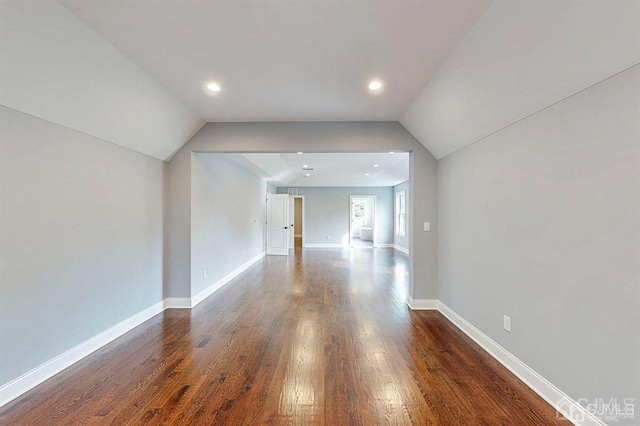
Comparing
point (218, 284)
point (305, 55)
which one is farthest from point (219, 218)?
point (305, 55)

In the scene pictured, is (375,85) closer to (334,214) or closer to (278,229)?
(278,229)

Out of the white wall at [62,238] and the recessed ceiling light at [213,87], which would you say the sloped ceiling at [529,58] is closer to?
the recessed ceiling light at [213,87]

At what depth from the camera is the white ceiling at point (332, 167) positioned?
596 cm

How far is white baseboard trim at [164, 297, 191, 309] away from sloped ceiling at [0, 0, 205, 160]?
2.11m

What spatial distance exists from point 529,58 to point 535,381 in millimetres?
2297

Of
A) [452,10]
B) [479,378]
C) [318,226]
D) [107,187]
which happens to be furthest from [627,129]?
[318,226]

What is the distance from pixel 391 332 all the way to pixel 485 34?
2.89 m

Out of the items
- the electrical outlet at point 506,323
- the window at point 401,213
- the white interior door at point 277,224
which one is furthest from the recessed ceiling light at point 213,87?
the window at point 401,213

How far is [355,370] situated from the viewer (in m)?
2.32

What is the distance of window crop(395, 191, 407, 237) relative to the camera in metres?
9.54

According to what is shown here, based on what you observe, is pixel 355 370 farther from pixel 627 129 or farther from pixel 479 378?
pixel 627 129

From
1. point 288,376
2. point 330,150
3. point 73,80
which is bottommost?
point 288,376

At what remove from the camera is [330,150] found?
3.80 meters

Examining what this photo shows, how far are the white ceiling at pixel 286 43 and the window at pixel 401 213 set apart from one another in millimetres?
6831
